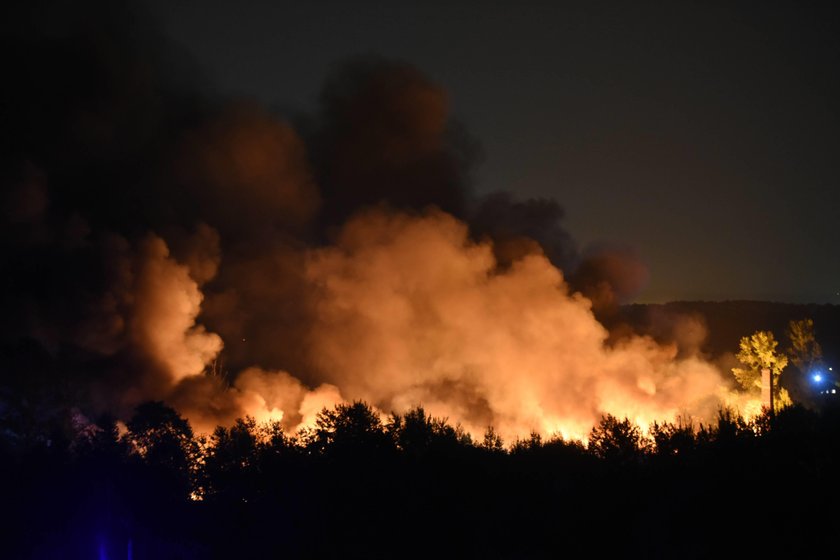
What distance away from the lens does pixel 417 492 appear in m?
17.7

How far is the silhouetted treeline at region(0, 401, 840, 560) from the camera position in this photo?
13.8 metres

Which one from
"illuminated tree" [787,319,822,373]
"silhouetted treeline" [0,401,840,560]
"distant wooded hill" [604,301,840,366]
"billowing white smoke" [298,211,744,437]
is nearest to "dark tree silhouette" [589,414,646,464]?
"silhouetted treeline" [0,401,840,560]

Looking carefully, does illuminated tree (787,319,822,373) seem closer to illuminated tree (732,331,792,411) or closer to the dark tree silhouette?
illuminated tree (732,331,792,411)

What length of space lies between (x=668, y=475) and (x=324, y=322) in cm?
4450

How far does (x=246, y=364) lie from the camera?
6134 cm

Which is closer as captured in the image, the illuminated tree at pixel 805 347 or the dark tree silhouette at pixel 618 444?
the dark tree silhouette at pixel 618 444

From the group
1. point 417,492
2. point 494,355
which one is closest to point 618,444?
point 417,492

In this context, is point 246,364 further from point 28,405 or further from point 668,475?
point 668,475

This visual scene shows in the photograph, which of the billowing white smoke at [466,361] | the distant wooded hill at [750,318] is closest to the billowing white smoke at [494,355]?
the billowing white smoke at [466,361]

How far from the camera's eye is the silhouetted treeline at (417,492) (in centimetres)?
1382

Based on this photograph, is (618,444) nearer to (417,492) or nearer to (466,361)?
(417,492)

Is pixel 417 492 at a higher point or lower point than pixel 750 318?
lower

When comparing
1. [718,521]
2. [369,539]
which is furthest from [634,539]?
[369,539]

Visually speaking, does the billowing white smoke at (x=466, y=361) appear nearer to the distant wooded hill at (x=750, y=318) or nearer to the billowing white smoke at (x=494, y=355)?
the billowing white smoke at (x=494, y=355)
